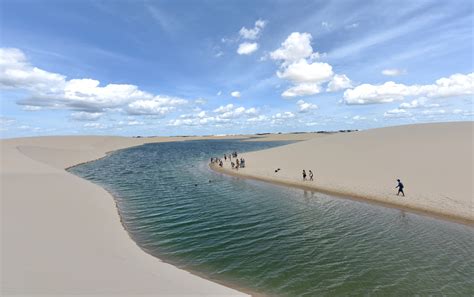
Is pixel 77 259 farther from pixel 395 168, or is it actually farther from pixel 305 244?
pixel 395 168

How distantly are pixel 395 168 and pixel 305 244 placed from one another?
26.7m

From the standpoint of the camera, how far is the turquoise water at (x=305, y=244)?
13820 mm

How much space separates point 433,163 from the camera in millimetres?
36719

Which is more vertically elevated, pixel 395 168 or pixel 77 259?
pixel 395 168

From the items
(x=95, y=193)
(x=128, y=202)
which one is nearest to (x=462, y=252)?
(x=128, y=202)

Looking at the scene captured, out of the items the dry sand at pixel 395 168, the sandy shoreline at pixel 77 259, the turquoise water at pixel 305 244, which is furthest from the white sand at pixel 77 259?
the dry sand at pixel 395 168

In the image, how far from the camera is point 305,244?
18484 mm

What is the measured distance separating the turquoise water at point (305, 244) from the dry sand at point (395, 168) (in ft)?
10.7

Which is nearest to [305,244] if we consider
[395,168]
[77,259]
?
[77,259]

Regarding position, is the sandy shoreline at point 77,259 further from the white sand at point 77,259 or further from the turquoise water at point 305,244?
the turquoise water at point 305,244

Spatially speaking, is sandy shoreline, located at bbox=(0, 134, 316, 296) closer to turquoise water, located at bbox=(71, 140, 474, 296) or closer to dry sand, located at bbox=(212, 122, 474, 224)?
turquoise water, located at bbox=(71, 140, 474, 296)

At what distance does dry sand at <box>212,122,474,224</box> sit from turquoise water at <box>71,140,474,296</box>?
3273 millimetres

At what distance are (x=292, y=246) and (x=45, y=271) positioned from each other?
44.5 ft

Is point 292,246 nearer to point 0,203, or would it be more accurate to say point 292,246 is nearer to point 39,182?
point 0,203
